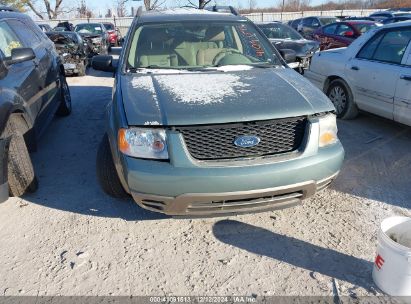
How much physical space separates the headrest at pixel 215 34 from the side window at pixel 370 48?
2.41m

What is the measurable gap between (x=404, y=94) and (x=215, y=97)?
2.91 metres

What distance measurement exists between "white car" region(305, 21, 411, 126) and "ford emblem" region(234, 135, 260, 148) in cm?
287

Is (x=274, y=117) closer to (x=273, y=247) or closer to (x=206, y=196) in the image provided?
(x=206, y=196)

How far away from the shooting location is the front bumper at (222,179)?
2521mm

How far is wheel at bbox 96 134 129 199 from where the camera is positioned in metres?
3.27

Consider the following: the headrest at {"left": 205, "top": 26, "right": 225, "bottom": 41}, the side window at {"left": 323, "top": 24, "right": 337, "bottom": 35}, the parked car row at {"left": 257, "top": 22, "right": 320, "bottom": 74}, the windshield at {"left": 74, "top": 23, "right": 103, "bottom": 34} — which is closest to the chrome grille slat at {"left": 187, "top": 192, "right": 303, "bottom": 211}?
the headrest at {"left": 205, "top": 26, "right": 225, "bottom": 41}

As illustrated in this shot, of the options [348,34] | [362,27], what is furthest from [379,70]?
[362,27]

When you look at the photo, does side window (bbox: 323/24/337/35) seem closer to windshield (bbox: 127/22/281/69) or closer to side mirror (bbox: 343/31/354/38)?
side mirror (bbox: 343/31/354/38)

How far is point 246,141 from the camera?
8.61 ft

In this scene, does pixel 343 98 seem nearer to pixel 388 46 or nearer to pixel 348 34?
pixel 388 46

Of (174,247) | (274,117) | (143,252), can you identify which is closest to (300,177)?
(274,117)

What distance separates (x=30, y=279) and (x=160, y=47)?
2.53 meters

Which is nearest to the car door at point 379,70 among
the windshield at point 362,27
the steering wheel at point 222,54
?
the steering wheel at point 222,54

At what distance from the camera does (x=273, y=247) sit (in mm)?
2881
